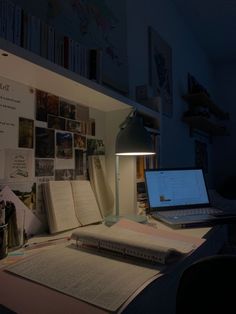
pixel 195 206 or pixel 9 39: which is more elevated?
pixel 9 39

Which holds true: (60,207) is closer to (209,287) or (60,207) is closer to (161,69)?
(209,287)

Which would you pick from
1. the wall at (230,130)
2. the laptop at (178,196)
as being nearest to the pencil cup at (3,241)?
the laptop at (178,196)

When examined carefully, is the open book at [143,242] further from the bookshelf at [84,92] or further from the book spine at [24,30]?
the book spine at [24,30]

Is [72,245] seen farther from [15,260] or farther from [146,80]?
[146,80]

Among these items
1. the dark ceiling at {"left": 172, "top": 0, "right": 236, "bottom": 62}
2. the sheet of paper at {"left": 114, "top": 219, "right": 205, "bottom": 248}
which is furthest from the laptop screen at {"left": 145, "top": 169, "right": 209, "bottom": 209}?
the dark ceiling at {"left": 172, "top": 0, "right": 236, "bottom": 62}

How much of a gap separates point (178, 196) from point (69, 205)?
0.67 m

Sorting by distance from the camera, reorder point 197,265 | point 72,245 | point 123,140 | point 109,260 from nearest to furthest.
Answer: point 197,265
point 109,260
point 72,245
point 123,140

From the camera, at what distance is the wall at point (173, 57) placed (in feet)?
6.32

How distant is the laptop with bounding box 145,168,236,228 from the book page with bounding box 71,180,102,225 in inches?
12.5

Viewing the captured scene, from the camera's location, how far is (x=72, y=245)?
0.88 m

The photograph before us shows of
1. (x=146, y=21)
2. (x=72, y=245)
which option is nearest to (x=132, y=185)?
(x=72, y=245)

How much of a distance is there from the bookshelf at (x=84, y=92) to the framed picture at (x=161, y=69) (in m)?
0.69

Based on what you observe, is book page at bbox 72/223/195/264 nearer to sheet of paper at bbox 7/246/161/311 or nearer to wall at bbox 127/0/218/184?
sheet of paper at bbox 7/246/161/311

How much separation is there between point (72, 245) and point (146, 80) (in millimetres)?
1542
